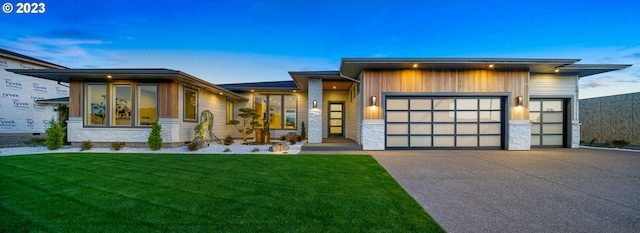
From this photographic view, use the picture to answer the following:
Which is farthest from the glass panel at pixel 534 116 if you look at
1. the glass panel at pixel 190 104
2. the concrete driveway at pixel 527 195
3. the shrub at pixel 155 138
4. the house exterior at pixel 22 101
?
the house exterior at pixel 22 101

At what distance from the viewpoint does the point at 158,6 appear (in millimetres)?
10172

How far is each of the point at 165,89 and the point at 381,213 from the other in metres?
9.45

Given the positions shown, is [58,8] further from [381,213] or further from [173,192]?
[381,213]

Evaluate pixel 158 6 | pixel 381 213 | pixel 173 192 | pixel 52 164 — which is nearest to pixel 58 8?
pixel 158 6

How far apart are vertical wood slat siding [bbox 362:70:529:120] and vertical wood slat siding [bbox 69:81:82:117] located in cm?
982

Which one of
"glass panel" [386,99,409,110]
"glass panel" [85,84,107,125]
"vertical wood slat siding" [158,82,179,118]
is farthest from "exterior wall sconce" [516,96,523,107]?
"glass panel" [85,84,107,125]

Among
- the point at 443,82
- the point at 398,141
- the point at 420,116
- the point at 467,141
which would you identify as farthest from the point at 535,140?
the point at 398,141

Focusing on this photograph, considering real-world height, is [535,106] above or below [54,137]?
above

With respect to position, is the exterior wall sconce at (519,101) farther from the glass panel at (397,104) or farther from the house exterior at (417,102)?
the glass panel at (397,104)

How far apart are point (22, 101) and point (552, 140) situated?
2541cm

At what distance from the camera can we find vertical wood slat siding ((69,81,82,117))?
32.6 feet

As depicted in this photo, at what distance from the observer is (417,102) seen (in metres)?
9.71

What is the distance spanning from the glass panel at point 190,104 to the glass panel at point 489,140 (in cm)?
1071

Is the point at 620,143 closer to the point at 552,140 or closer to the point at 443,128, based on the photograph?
the point at 552,140
